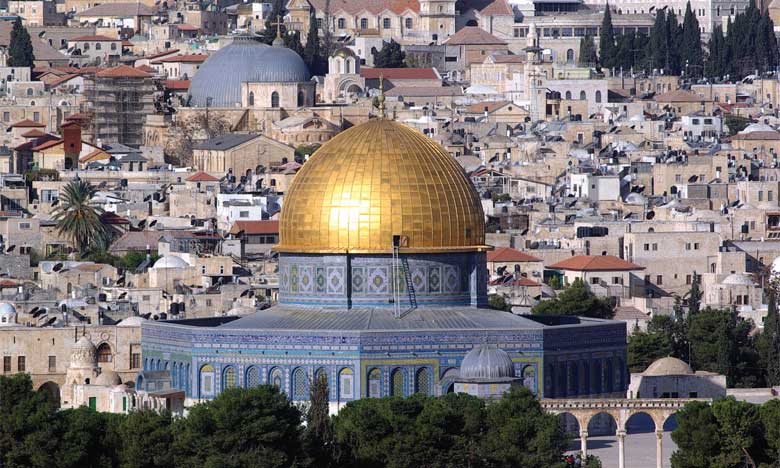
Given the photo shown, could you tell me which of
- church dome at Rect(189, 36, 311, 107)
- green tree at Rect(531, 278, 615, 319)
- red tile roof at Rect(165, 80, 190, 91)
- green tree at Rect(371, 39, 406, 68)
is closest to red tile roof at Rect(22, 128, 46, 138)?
church dome at Rect(189, 36, 311, 107)

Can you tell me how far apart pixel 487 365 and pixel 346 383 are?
9.26ft

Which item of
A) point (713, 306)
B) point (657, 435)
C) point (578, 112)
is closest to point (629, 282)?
point (713, 306)

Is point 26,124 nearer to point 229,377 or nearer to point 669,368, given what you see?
point 669,368

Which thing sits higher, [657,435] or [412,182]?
[412,182]

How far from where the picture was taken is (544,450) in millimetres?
50469

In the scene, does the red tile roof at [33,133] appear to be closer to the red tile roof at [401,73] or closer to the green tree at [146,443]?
the red tile roof at [401,73]

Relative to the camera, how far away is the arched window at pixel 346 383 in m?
56.4

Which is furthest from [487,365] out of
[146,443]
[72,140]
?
[72,140]

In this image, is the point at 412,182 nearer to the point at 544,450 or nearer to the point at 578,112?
the point at 544,450

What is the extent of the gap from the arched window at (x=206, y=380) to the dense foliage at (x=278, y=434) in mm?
5357

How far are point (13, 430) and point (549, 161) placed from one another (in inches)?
2229

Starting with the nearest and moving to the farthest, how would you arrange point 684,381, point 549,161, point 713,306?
point 684,381
point 713,306
point 549,161

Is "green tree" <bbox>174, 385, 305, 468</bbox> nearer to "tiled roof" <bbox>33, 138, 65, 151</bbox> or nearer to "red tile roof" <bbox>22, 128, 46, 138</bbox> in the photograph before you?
"tiled roof" <bbox>33, 138, 65, 151</bbox>

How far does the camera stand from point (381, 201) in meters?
58.1
